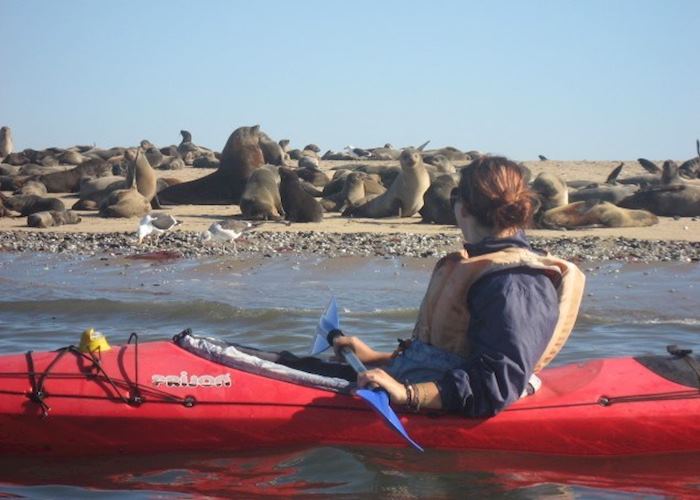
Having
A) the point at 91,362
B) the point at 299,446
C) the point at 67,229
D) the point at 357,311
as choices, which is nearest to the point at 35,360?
the point at 91,362

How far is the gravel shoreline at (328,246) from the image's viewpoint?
1109 cm

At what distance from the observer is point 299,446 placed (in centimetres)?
475

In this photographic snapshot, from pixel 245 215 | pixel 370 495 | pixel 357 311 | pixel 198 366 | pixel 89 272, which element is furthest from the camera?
pixel 245 215

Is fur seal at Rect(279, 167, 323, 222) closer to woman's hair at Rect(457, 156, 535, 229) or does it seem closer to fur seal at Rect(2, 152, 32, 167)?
woman's hair at Rect(457, 156, 535, 229)

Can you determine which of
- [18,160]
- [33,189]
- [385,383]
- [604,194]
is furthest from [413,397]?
[18,160]

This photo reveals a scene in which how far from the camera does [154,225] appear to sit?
12.8 m

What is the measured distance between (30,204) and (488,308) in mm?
12091

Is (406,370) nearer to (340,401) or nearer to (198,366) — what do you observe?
(340,401)

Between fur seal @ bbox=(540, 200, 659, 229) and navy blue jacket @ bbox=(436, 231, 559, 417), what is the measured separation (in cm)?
913

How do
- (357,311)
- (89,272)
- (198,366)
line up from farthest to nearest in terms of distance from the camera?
(89,272) → (357,311) → (198,366)

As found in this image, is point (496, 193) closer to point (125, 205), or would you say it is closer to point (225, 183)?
point (125, 205)

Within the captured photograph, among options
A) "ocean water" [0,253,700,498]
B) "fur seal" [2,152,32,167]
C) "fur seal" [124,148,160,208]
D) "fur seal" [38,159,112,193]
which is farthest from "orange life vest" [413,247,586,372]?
"fur seal" [2,152,32,167]

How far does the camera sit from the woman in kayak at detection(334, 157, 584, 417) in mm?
4176

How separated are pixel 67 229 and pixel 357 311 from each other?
6.19 meters
